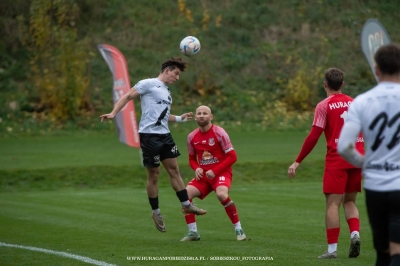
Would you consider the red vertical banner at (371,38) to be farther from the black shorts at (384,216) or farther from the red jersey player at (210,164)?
the black shorts at (384,216)

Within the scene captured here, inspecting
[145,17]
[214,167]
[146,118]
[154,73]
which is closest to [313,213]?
[214,167]

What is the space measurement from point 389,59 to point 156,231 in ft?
21.3

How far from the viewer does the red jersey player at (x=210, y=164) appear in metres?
10.1

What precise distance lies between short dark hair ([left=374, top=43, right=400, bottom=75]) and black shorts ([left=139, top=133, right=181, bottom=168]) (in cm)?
496

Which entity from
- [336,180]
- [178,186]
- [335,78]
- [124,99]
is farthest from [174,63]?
[336,180]

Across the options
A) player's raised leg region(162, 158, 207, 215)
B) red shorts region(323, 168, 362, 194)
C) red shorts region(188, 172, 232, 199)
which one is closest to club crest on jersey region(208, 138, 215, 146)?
red shorts region(188, 172, 232, 199)

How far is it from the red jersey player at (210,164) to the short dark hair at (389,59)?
4.92 meters

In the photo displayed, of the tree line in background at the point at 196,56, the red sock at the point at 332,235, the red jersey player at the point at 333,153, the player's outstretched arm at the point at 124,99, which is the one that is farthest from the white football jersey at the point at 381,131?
the tree line in background at the point at 196,56

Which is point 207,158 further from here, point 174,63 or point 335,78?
point 335,78

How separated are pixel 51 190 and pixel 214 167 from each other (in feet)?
32.7

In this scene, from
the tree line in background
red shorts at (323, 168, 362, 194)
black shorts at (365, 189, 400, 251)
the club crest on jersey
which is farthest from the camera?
the tree line in background

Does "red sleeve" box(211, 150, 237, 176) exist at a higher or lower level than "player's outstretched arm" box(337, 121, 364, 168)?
lower

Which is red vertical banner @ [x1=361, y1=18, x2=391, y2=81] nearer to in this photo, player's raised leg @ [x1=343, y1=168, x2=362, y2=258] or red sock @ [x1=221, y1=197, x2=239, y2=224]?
red sock @ [x1=221, y1=197, x2=239, y2=224]

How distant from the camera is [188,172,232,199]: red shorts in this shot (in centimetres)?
1020
